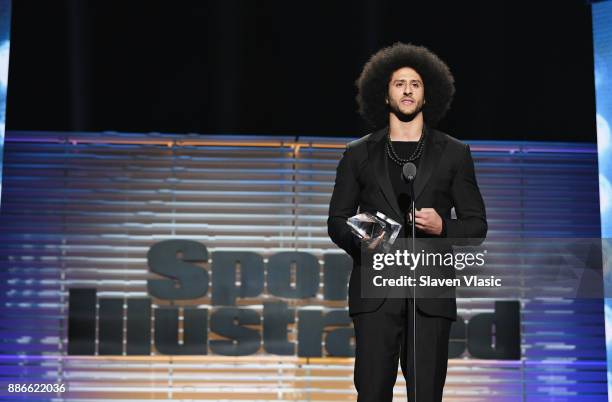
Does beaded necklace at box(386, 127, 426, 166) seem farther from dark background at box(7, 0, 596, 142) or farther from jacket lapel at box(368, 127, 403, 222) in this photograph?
dark background at box(7, 0, 596, 142)

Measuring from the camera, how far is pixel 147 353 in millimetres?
5117

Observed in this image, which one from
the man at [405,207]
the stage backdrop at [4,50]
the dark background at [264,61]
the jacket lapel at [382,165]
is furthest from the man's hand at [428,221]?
the stage backdrop at [4,50]

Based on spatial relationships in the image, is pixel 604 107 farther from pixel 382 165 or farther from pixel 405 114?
pixel 382 165

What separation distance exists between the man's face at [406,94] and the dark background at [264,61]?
2068 mm

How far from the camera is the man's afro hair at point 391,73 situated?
3.28m

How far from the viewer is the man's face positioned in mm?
3070

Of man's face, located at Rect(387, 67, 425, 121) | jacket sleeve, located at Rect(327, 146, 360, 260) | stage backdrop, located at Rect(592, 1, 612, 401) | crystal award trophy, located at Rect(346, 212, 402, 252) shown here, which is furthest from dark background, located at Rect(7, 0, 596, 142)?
crystal award trophy, located at Rect(346, 212, 402, 252)

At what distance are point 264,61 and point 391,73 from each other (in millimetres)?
2053

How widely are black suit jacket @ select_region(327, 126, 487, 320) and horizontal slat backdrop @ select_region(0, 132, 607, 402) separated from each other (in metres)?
2.22

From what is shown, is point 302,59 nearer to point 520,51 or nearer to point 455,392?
point 520,51

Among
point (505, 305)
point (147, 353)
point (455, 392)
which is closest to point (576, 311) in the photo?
point (505, 305)

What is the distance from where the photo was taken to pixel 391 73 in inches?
127

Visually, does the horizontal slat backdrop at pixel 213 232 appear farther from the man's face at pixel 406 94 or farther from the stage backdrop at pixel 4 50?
the man's face at pixel 406 94

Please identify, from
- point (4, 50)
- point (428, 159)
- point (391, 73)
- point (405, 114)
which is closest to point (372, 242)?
point (428, 159)
